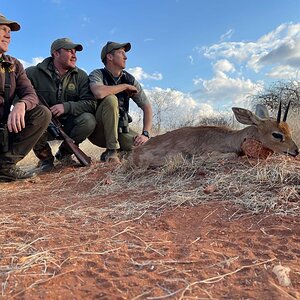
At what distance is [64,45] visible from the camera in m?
6.63

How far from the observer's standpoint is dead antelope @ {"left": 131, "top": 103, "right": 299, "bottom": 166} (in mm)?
4824

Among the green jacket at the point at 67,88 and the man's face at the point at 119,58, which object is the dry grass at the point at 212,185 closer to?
the green jacket at the point at 67,88

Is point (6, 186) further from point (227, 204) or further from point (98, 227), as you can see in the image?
point (227, 204)

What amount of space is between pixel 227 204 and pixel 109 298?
69.3 inches

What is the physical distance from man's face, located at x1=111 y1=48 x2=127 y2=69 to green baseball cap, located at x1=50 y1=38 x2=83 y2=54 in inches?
24.9

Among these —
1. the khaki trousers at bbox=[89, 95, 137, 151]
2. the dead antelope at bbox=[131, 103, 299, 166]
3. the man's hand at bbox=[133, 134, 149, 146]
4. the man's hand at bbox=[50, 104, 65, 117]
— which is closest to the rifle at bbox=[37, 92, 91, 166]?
the man's hand at bbox=[50, 104, 65, 117]

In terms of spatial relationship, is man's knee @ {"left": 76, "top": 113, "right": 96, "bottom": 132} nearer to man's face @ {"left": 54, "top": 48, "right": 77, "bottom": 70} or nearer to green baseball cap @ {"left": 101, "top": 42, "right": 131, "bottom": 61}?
man's face @ {"left": 54, "top": 48, "right": 77, "bottom": 70}

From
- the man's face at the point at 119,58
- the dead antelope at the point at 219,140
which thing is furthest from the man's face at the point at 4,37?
the dead antelope at the point at 219,140

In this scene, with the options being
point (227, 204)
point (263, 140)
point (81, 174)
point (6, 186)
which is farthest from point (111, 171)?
point (227, 204)

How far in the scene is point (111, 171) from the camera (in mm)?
5434

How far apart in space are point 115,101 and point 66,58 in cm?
117

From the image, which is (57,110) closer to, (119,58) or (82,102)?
(82,102)

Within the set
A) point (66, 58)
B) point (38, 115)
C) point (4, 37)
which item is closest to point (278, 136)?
point (38, 115)

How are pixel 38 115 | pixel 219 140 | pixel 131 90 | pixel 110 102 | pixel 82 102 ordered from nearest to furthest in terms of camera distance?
pixel 219 140, pixel 38 115, pixel 110 102, pixel 82 102, pixel 131 90
